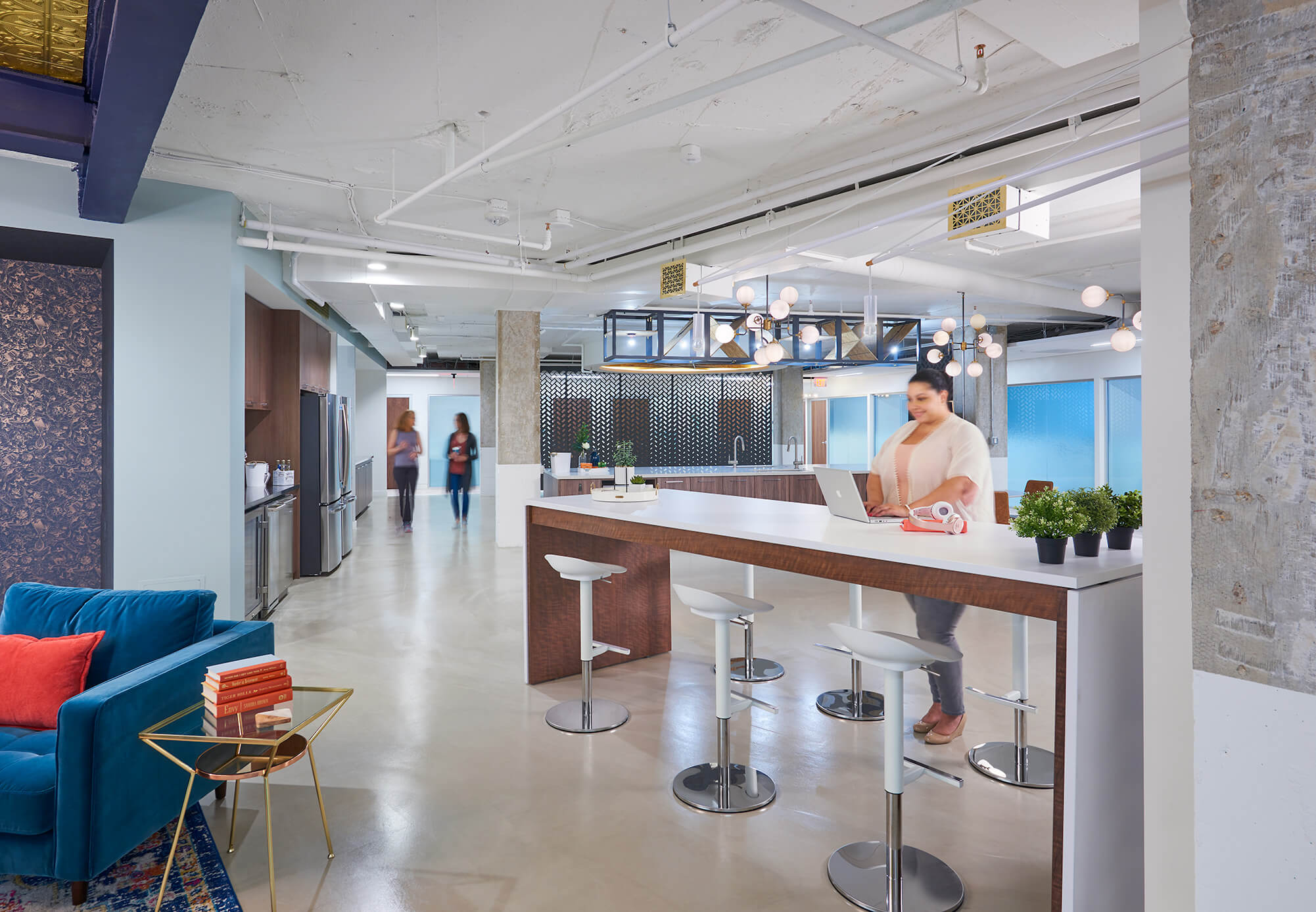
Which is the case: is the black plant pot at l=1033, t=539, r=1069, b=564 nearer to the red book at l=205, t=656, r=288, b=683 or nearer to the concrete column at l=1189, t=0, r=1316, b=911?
the concrete column at l=1189, t=0, r=1316, b=911

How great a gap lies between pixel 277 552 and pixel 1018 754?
5.53 m

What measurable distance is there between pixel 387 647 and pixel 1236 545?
4.76 m

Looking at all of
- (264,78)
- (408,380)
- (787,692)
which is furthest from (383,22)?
(408,380)

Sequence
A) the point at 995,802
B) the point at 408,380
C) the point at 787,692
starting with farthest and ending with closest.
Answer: the point at 408,380 < the point at 787,692 < the point at 995,802

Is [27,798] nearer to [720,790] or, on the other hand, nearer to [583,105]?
[720,790]

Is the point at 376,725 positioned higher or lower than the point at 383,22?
lower

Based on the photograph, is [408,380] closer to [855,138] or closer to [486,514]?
[486,514]

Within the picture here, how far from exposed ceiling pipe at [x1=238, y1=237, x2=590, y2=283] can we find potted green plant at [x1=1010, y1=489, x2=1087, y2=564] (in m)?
4.85

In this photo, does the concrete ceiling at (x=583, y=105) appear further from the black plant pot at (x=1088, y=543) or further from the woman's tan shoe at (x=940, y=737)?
the woman's tan shoe at (x=940, y=737)

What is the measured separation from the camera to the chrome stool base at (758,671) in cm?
431

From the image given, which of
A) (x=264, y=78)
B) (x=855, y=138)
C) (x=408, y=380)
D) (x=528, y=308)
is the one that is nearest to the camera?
(x=264, y=78)

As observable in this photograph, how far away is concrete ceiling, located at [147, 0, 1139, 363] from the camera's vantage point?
3.12 meters

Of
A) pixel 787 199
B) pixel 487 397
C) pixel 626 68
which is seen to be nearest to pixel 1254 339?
pixel 626 68

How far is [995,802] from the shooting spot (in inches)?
115
